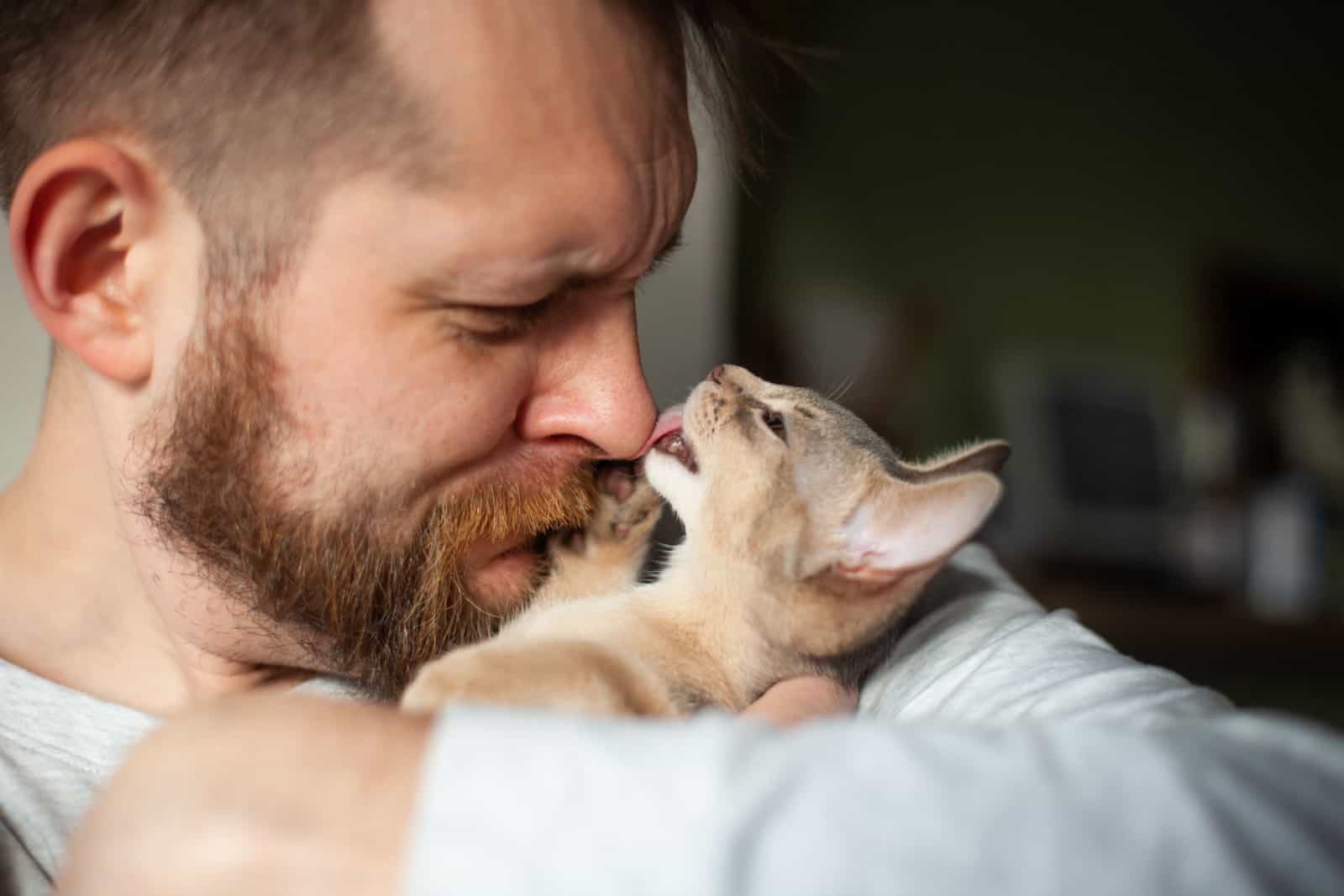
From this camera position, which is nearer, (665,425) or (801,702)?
(801,702)

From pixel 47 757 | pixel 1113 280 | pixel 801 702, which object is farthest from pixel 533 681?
pixel 1113 280

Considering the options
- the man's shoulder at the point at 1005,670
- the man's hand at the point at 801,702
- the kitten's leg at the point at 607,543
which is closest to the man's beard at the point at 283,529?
the kitten's leg at the point at 607,543

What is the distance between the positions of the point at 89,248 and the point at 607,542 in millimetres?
577

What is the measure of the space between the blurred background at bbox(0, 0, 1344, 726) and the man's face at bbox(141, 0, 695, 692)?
210cm

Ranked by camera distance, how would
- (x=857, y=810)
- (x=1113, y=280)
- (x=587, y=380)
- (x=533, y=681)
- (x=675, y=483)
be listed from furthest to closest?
(x=1113, y=280), (x=675, y=483), (x=587, y=380), (x=533, y=681), (x=857, y=810)

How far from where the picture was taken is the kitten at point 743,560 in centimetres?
97

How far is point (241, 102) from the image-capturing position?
37.6 inches

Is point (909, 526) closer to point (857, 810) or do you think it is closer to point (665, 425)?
point (665, 425)

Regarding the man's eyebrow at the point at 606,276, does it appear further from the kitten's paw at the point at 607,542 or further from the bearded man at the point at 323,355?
the kitten's paw at the point at 607,542

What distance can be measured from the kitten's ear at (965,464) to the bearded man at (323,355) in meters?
0.13

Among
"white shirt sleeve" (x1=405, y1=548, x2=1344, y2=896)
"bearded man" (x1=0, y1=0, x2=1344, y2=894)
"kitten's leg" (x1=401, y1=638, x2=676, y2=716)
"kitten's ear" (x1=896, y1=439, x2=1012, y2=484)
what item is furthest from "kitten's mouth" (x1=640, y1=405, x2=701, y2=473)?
"white shirt sleeve" (x1=405, y1=548, x2=1344, y2=896)

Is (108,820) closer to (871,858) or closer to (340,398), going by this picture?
(871,858)

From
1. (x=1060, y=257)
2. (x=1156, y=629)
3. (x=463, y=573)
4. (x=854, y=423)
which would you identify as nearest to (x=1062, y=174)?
(x=1060, y=257)

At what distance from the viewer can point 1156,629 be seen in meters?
3.07
